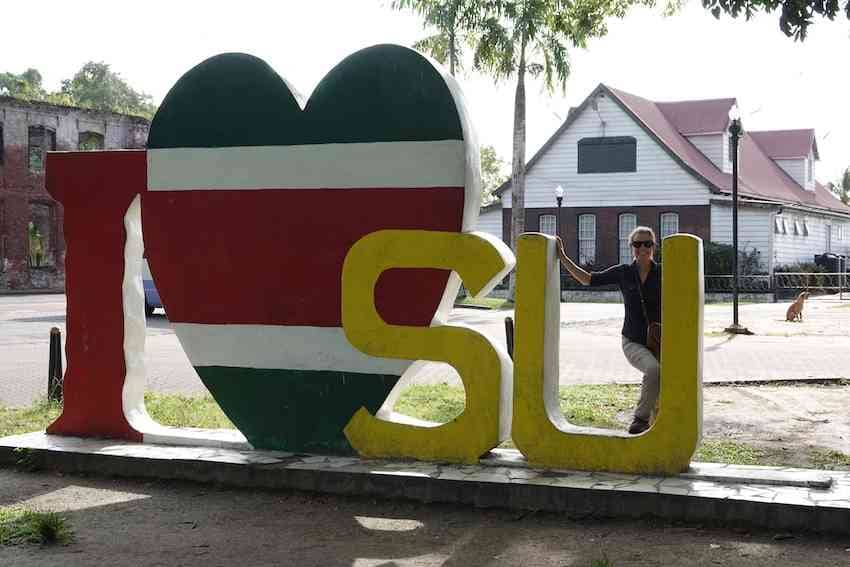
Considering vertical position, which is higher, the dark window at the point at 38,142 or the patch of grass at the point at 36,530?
the dark window at the point at 38,142

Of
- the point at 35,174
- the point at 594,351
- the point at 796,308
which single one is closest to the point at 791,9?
the point at 594,351

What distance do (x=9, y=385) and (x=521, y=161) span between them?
20.6 metres

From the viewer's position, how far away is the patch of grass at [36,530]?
536 centimetres

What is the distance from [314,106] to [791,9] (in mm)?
3672

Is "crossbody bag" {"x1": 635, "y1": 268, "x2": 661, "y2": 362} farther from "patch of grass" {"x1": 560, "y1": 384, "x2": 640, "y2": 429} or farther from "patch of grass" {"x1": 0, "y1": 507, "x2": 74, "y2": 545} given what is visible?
"patch of grass" {"x1": 0, "y1": 507, "x2": 74, "y2": 545}

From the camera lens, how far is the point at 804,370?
1314 cm

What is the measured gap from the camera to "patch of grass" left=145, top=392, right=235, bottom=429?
885cm

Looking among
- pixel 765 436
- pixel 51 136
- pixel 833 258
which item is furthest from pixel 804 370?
pixel 51 136

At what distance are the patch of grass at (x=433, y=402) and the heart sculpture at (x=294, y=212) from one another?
218 centimetres

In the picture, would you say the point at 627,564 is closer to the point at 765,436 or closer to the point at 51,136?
the point at 765,436

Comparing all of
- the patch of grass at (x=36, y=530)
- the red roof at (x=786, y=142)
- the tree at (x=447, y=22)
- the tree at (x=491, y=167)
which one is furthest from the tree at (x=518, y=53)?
the tree at (x=491, y=167)

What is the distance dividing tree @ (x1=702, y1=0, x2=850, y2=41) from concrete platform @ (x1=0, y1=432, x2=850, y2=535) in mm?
3437

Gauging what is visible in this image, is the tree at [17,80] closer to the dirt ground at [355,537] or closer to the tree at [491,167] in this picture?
the tree at [491,167]

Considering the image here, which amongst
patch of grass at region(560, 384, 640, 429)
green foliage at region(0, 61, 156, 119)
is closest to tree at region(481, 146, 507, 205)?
green foliage at region(0, 61, 156, 119)
